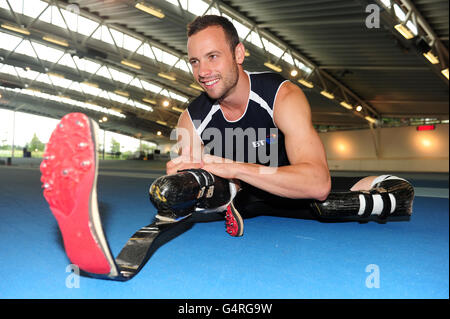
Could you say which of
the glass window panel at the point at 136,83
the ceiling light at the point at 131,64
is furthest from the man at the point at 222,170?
the glass window panel at the point at 136,83

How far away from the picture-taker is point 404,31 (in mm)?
8109

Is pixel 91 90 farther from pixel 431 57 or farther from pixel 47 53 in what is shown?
pixel 431 57

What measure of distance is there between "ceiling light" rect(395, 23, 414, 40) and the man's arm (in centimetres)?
772

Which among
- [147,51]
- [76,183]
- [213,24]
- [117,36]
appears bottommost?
[76,183]

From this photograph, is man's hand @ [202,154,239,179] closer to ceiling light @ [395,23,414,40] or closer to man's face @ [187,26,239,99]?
man's face @ [187,26,239,99]

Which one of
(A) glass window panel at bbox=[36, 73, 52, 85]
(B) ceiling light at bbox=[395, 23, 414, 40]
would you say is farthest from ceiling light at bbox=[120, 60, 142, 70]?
(B) ceiling light at bbox=[395, 23, 414, 40]

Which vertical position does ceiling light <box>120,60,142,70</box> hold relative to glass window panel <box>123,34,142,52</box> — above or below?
below

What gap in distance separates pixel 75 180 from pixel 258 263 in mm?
750

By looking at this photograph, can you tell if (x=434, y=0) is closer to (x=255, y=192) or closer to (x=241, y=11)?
(x=241, y=11)

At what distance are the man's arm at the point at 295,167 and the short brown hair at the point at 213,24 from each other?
1.48 ft

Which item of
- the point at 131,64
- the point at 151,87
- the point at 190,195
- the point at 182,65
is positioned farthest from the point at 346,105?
the point at 190,195

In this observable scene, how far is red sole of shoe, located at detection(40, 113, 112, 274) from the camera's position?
0.89m

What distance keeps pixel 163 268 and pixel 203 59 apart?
1085mm

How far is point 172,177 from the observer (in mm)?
1364
